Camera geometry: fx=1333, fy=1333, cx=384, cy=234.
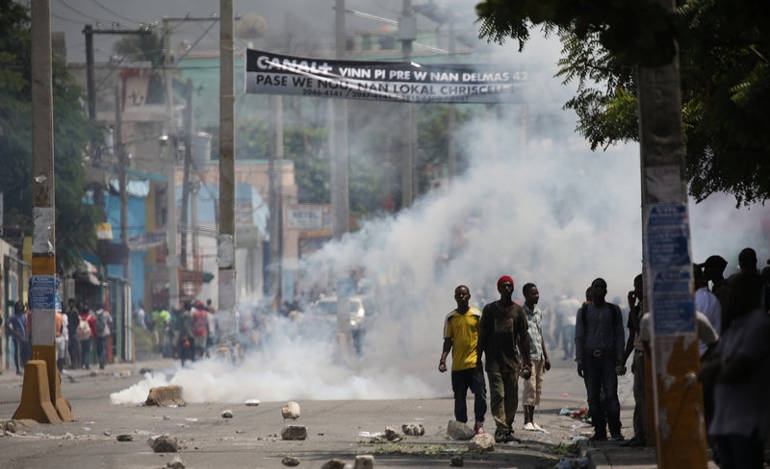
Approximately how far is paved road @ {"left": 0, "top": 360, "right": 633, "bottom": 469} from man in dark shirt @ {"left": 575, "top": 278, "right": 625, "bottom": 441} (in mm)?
618

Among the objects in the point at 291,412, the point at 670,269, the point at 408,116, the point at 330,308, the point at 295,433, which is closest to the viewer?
the point at 670,269

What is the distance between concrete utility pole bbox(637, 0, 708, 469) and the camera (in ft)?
26.1

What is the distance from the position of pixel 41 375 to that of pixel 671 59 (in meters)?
10.5

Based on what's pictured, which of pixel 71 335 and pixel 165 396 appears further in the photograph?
pixel 71 335

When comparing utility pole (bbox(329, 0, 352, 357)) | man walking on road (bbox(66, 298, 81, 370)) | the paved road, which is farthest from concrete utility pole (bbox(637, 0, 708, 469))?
man walking on road (bbox(66, 298, 81, 370))

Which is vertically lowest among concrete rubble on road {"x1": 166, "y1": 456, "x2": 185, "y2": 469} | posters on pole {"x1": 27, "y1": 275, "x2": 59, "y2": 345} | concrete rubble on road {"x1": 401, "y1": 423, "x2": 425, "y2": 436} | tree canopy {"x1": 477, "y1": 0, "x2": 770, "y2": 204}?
concrete rubble on road {"x1": 401, "y1": 423, "x2": 425, "y2": 436}

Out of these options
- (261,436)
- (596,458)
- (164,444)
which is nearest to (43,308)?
(261,436)

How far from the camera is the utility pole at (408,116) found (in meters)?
35.2

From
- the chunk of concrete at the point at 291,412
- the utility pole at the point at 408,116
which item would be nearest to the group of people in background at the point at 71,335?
the utility pole at the point at 408,116

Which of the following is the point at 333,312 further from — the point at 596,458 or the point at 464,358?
the point at 596,458

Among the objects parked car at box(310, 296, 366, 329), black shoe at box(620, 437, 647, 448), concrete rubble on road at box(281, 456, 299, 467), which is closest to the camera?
concrete rubble on road at box(281, 456, 299, 467)

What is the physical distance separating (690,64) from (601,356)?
3.50 meters

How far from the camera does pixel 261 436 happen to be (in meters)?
14.1

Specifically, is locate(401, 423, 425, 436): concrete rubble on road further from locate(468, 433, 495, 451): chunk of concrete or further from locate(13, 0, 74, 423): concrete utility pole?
locate(13, 0, 74, 423): concrete utility pole
